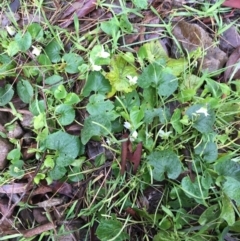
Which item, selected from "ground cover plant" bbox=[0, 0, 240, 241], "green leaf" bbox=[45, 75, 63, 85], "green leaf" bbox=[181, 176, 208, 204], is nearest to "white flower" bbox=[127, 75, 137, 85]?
"ground cover plant" bbox=[0, 0, 240, 241]


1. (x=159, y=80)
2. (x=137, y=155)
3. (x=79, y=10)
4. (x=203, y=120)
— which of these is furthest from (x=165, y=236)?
(x=79, y=10)

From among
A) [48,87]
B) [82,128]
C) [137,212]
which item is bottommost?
[137,212]

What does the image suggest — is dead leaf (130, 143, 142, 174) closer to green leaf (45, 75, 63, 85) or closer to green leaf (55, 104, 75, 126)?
green leaf (55, 104, 75, 126)

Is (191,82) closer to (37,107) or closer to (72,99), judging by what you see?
(72,99)

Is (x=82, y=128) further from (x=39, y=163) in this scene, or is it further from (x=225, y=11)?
(x=225, y=11)

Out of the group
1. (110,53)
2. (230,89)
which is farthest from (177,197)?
(110,53)

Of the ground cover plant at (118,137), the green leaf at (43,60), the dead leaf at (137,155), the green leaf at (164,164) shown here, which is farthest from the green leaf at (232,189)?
the green leaf at (43,60)

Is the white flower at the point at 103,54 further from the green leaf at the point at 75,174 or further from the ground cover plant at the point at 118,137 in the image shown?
the green leaf at the point at 75,174
